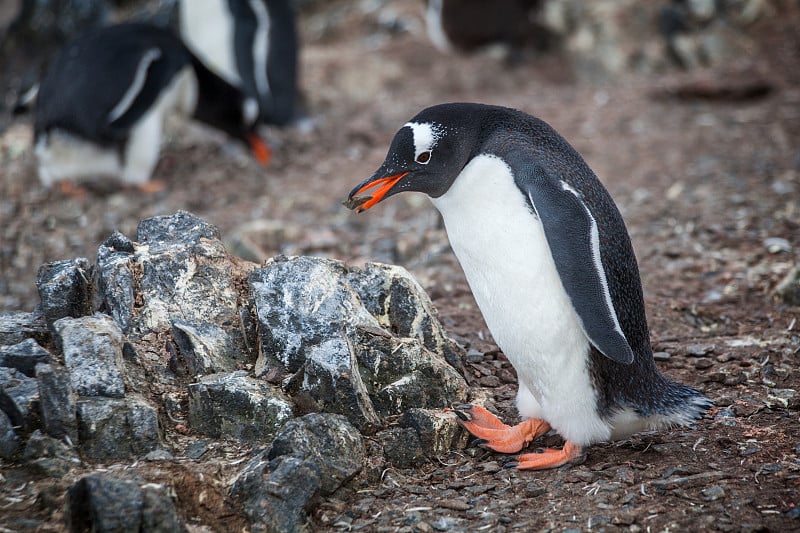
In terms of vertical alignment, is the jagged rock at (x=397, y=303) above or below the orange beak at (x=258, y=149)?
below

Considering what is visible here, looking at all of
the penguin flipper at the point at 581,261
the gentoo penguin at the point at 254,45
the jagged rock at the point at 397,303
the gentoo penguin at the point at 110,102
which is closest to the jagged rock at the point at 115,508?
the jagged rock at the point at 397,303

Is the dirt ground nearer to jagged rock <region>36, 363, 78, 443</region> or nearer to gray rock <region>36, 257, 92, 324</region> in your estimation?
jagged rock <region>36, 363, 78, 443</region>

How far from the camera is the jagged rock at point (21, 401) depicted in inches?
99.5

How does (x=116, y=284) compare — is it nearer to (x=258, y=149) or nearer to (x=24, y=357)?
(x=24, y=357)

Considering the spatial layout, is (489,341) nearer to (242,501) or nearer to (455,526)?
(455,526)

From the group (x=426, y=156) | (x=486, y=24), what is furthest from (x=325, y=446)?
(x=486, y=24)

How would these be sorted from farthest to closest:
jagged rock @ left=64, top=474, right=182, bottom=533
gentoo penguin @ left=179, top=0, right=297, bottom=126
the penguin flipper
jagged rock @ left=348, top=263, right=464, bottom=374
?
gentoo penguin @ left=179, top=0, right=297, bottom=126 → jagged rock @ left=348, top=263, right=464, bottom=374 → the penguin flipper → jagged rock @ left=64, top=474, right=182, bottom=533

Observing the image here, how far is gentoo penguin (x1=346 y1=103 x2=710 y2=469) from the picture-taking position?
278 centimetres

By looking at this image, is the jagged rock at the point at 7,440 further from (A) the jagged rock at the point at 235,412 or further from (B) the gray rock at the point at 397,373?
(B) the gray rock at the point at 397,373

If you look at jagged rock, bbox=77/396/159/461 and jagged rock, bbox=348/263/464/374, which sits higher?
jagged rock, bbox=348/263/464/374

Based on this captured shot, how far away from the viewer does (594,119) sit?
7.20 meters

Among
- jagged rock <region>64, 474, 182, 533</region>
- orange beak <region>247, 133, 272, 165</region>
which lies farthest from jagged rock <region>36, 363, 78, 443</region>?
orange beak <region>247, 133, 272, 165</region>

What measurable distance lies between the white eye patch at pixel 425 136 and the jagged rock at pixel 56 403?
1.31 metres

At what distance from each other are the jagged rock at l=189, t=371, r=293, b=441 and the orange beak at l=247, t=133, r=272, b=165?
15.1ft
